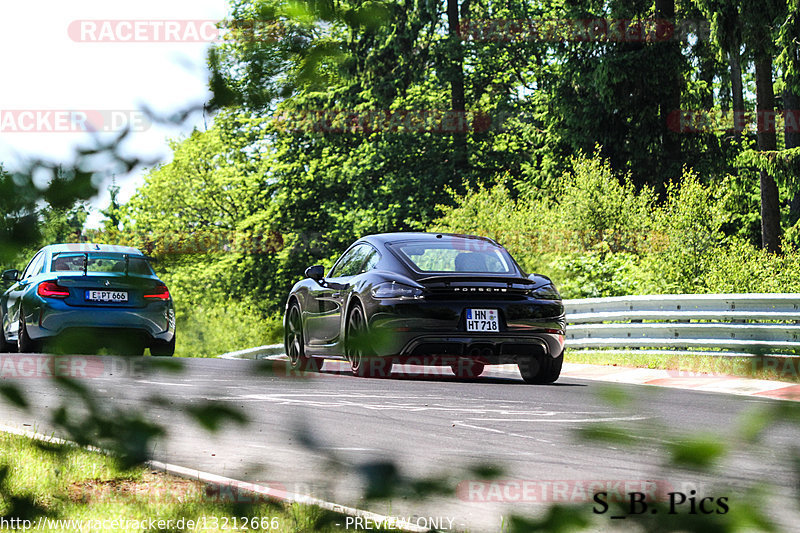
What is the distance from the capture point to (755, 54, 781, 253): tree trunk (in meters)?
→ 28.9

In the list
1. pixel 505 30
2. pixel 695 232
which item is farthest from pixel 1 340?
pixel 505 30

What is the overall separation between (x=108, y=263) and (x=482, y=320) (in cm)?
840

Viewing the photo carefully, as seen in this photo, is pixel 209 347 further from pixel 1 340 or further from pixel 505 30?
pixel 505 30

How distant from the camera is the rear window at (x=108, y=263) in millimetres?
2254

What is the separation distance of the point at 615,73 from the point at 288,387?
116ft

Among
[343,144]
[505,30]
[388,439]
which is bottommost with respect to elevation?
[388,439]

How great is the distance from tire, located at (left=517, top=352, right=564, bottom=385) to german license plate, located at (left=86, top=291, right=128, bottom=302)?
982 centimetres

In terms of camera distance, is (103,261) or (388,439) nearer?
(103,261)

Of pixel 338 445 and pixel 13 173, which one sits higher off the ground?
pixel 13 173

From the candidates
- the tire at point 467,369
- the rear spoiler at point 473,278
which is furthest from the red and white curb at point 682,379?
the rear spoiler at point 473,278

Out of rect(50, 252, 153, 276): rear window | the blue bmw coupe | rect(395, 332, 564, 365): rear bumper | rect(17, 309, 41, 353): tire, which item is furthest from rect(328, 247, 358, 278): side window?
rect(50, 252, 153, 276): rear window

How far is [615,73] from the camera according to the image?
120 ft

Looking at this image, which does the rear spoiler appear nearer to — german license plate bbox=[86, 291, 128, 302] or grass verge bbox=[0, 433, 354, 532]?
grass verge bbox=[0, 433, 354, 532]

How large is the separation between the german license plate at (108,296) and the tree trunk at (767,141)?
26602 mm
